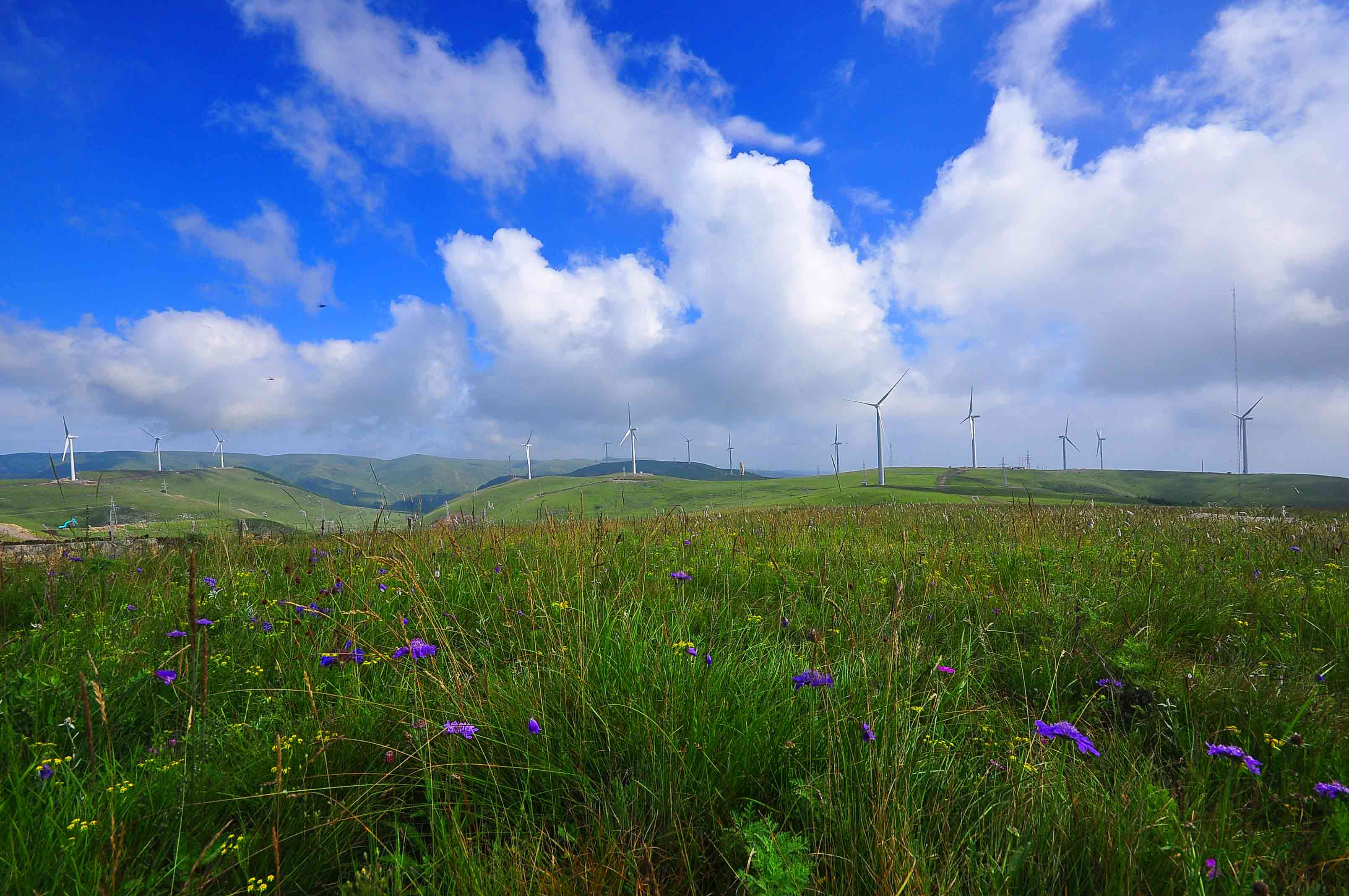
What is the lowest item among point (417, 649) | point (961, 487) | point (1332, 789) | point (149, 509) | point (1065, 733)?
point (149, 509)

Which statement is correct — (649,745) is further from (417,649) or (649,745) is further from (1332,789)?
(1332,789)

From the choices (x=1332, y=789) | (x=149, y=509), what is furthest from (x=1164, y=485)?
(x=149, y=509)

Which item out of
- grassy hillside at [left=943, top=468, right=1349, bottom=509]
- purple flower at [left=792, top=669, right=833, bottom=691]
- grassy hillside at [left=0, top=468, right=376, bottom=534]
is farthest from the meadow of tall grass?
grassy hillside at [left=943, top=468, right=1349, bottom=509]

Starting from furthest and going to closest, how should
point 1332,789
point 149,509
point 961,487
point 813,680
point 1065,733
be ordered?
1. point 149,509
2. point 961,487
3. point 813,680
4. point 1065,733
5. point 1332,789

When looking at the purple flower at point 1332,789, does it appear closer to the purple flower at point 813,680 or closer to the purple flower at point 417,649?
the purple flower at point 813,680

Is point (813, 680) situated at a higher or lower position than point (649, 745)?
higher

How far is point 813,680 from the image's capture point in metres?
2.70

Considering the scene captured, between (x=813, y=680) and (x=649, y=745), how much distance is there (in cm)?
81

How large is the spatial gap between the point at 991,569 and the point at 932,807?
5225mm

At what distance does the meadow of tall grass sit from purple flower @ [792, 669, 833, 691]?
0.05 ft

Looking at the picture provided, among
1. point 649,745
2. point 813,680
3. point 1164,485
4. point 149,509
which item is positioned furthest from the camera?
point 1164,485

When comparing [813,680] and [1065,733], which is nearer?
[1065,733]

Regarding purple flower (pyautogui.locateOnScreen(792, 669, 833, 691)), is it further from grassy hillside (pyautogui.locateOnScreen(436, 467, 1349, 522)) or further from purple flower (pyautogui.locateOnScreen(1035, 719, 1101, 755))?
grassy hillside (pyautogui.locateOnScreen(436, 467, 1349, 522))

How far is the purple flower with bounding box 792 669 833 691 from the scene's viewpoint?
260 centimetres
